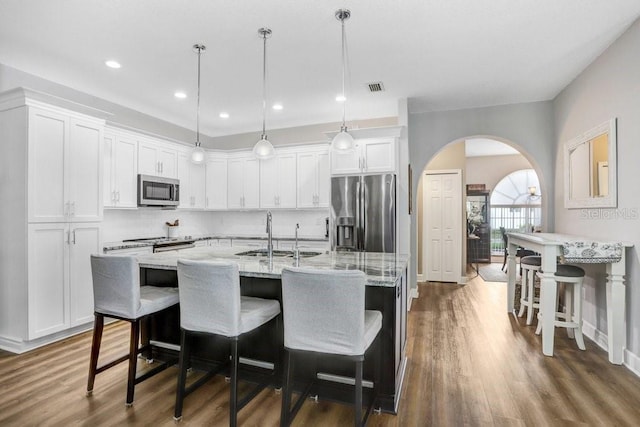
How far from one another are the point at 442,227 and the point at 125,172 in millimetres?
5196

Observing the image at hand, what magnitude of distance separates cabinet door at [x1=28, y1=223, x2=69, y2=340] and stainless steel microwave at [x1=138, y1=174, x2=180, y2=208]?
4.16 ft

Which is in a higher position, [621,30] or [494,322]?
[621,30]

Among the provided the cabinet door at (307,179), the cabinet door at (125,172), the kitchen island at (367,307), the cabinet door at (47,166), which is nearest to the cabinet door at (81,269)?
the cabinet door at (47,166)

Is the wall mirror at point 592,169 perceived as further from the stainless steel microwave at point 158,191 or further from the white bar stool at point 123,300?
the stainless steel microwave at point 158,191

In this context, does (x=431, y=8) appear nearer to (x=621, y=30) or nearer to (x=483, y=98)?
(x=621, y=30)

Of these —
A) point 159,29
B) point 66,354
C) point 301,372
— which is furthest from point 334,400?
point 159,29

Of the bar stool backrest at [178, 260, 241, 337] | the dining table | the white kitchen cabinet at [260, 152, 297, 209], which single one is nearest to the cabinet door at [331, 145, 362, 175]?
the white kitchen cabinet at [260, 152, 297, 209]

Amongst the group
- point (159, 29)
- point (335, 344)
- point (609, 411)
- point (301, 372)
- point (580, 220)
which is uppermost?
point (159, 29)

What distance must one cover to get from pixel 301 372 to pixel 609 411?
199 centimetres

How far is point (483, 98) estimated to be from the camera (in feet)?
14.9

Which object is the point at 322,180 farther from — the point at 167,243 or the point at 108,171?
the point at 108,171

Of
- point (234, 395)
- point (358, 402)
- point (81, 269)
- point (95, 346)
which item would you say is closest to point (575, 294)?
point (358, 402)

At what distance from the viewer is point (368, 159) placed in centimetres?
458

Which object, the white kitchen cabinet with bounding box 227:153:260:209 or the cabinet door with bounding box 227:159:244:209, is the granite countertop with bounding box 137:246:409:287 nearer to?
the white kitchen cabinet with bounding box 227:153:260:209
